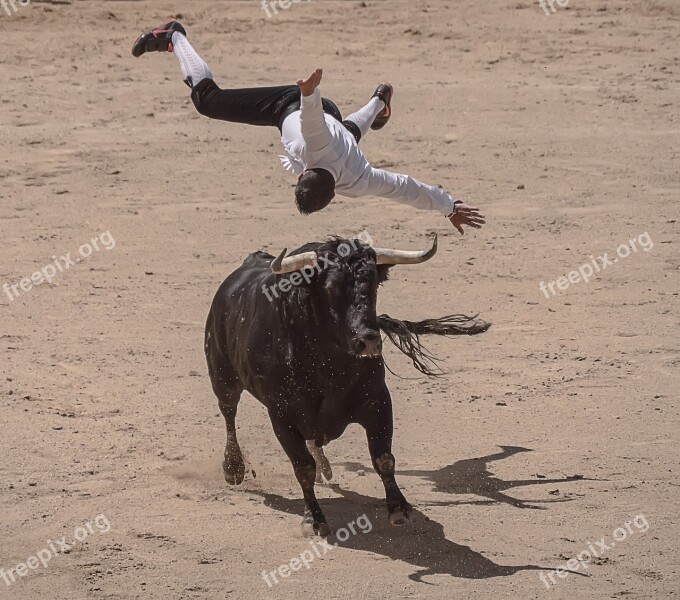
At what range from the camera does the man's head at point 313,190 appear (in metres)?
7.39

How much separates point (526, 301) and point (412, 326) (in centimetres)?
311

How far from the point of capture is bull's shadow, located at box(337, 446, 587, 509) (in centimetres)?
751

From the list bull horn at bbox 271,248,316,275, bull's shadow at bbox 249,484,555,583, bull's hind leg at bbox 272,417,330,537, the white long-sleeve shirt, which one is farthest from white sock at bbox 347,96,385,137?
bull's shadow at bbox 249,484,555,583

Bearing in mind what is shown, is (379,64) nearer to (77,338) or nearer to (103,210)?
(103,210)

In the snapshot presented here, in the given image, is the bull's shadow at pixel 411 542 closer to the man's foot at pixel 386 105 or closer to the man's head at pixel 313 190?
the man's head at pixel 313 190

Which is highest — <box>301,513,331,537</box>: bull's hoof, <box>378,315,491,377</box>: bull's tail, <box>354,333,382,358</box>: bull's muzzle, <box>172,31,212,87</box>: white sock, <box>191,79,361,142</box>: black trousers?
<box>172,31,212,87</box>: white sock

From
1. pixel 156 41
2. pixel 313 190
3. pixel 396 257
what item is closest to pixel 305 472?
pixel 396 257

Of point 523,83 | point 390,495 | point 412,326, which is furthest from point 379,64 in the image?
point 390,495

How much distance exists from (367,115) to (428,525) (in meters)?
2.91

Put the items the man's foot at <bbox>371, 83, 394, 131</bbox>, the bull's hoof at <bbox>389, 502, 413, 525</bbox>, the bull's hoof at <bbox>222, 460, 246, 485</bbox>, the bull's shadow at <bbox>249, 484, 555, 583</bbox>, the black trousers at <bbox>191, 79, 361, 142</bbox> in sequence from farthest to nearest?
the man's foot at <bbox>371, 83, 394, 131</bbox> → the black trousers at <bbox>191, 79, 361, 142</bbox> → the bull's hoof at <bbox>222, 460, 246, 485</bbox> → the bull's hoof at <bbox>389, 502, 413, 525</bbox> → the bull's shadow at <bbox>249, 484, 555, 583</bbox>

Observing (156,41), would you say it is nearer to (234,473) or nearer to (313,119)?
(313,119)

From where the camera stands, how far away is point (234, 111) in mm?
8258

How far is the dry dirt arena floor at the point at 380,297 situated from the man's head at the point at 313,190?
63.8 inches

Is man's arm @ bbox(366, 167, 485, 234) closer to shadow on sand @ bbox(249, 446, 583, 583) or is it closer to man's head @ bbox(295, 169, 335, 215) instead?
man's head @ bbox(295, 169, 335, 215)
